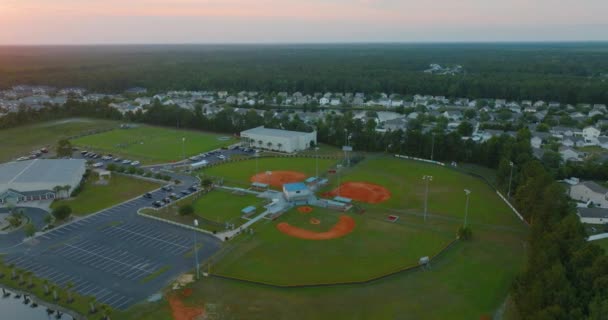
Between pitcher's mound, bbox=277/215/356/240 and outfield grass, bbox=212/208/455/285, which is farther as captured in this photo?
pitcher's mound, bbox=277/215/356/240

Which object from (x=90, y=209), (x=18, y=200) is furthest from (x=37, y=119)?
(x=90, y=209)

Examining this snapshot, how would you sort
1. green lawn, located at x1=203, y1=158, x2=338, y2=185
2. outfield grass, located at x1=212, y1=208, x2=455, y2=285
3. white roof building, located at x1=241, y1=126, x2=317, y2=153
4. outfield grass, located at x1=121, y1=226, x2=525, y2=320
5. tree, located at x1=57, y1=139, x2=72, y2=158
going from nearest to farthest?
1. outfield grass, located at x1=121, y1=226, x2=525, y2=320
2. outfield grass, located at x1=212, y1=208, x2=455, y2=285
3. green lawn, located at x1=203, y1=158, x2=338, y2=185
4. tree, located at x1=57, y1=139, x2=72, y2=158
5. white roof building, located at x1=241, y1=126, x2=317, y2=153

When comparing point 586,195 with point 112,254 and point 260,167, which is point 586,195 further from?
point 112,254

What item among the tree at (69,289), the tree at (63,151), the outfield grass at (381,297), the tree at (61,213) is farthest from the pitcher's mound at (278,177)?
the tree at (63,151)

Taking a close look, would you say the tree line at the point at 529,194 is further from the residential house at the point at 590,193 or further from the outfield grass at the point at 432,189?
the residential house at the point at 590,193

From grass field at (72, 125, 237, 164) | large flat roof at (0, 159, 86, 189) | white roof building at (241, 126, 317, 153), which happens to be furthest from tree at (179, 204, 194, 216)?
white roof building at (241, 126, 317, 153)

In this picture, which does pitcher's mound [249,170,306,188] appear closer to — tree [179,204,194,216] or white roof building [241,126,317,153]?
white roof building [241,126,317,153]
